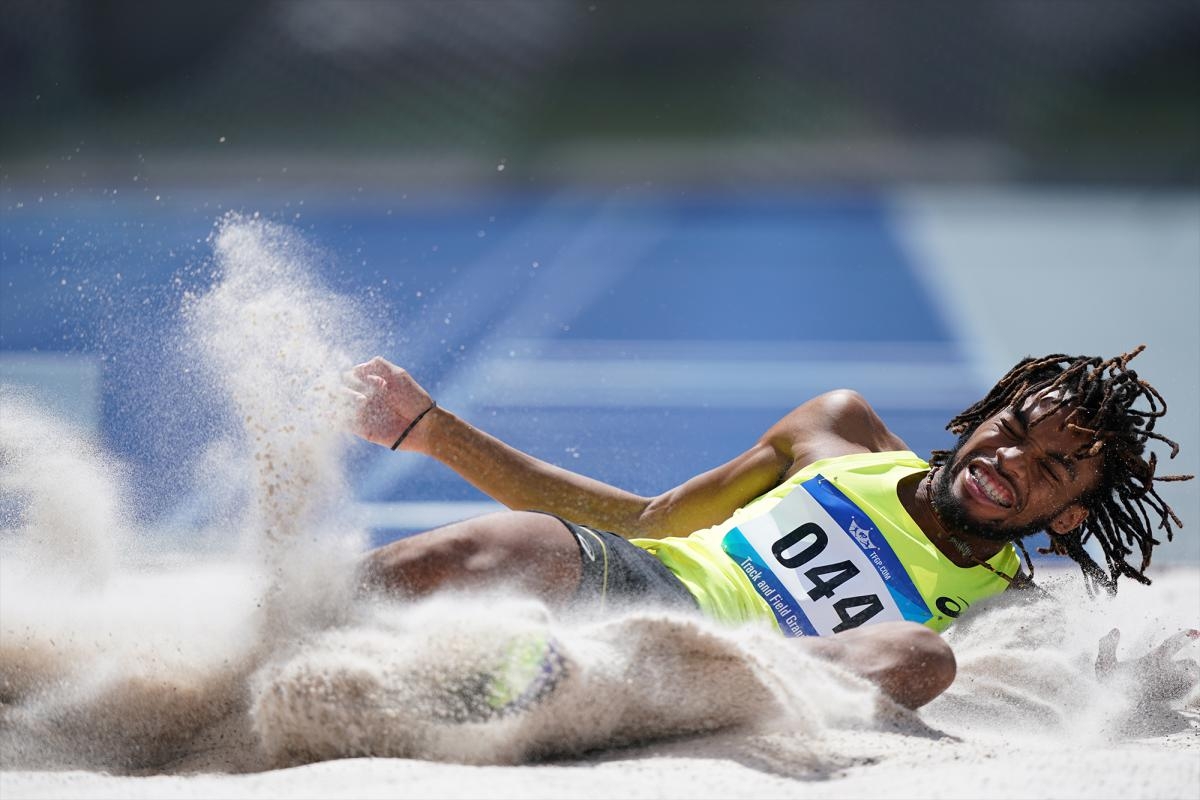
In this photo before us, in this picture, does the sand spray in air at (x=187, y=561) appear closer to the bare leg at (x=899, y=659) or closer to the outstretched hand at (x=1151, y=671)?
the bare leg at (x=899, y=659)

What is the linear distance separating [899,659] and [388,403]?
129cm

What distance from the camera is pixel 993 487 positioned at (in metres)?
3.01

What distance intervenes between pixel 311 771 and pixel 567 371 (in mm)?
4345

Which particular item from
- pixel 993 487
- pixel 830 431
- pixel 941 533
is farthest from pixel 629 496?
pixel 993 487

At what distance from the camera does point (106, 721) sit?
7.94 ft

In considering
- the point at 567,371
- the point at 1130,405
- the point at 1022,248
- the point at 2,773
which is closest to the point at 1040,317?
the point at 1022,248

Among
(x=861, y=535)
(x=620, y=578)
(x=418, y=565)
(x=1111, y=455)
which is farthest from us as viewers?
(x=1111, y=455)

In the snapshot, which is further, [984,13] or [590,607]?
[984,13]

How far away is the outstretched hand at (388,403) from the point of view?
312cm

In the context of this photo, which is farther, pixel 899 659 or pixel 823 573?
pixel 823 573

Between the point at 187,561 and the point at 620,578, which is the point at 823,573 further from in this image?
the point at 187,561

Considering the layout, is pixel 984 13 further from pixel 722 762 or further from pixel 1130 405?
pixel 722 762

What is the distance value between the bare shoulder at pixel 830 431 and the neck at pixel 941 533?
0.63 feet

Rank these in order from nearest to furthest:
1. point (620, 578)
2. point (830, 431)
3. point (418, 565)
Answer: point (418, 565), point (620, 578), point (830, 431)
